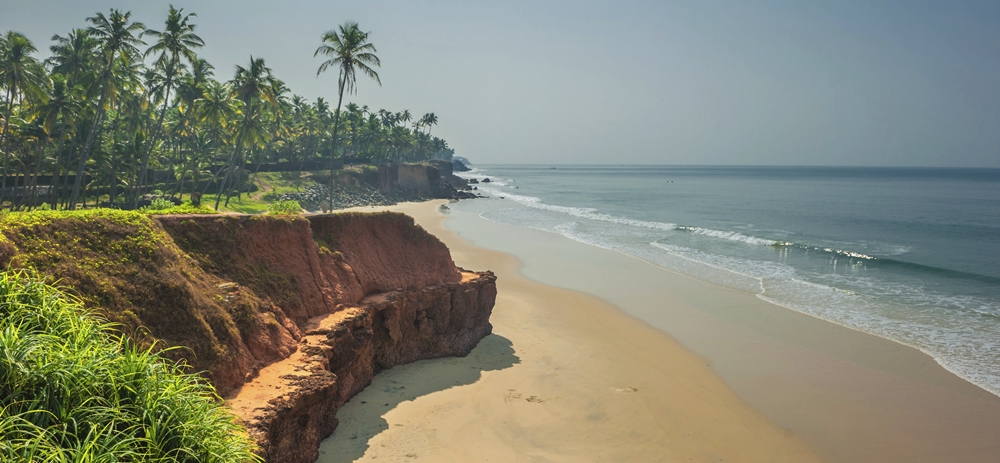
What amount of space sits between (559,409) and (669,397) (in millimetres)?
4004

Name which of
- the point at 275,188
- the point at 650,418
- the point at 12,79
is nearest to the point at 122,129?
the point at 275,188

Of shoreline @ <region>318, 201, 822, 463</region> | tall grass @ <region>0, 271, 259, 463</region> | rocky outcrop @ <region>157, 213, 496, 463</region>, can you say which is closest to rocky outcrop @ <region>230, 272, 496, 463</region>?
rocky outcrop @ <region>157, 213, 496, 463</region>

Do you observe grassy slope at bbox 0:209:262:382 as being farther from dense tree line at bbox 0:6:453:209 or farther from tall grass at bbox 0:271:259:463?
dense tree line at bbox 0:6:453:209

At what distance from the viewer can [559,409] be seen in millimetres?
16672

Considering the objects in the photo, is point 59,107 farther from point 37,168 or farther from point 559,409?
point 559,409

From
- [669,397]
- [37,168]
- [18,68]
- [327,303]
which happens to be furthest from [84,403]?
[37,168]

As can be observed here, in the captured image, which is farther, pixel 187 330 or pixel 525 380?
pixel 525 380

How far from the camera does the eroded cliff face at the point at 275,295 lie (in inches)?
449

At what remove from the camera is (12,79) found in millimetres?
30969

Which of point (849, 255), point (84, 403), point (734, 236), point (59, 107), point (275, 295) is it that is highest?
point (59, 107)

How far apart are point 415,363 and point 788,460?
466 inches

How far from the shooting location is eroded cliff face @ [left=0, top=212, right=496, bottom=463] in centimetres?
1141

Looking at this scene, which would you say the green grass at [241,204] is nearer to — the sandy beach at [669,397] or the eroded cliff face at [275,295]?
the eroded cliff face at [275,295]

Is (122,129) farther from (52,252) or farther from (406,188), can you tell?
(52,252)
